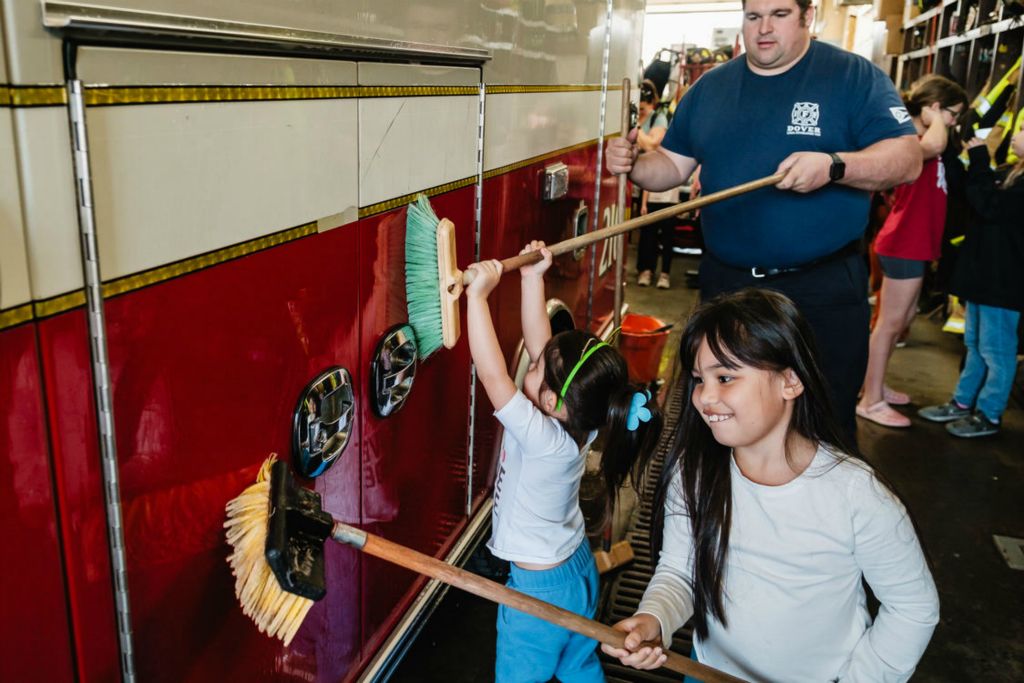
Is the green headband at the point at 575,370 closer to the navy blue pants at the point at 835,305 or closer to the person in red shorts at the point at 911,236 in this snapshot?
the navy blue pants at the point at 835,305

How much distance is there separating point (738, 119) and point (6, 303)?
2.55 metres

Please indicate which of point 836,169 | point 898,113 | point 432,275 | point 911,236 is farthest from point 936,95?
point 432,275

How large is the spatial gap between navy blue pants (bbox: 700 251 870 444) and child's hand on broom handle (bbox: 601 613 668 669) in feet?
5.18

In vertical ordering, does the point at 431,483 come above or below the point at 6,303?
below

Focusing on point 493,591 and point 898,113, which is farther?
point 898,113

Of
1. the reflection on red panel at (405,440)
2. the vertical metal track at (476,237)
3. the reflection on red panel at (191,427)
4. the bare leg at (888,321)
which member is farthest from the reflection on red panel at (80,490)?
the bare leg at (888,321)

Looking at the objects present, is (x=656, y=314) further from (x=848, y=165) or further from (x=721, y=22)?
(x=721, y=22)

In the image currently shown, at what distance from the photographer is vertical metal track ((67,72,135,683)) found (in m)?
1.03

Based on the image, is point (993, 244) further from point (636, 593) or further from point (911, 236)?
point (636, 593)

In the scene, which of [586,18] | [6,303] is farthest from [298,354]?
[586,18]

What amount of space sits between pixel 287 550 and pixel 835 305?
2.30m

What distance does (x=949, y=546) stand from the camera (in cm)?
358

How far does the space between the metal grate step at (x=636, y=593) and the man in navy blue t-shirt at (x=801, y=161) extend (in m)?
0.60

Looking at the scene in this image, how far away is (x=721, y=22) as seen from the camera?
12359 millimetres
